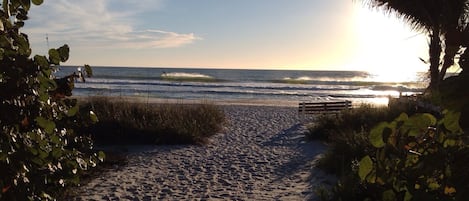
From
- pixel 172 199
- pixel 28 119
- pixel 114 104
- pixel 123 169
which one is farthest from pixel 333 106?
pixel 28 119

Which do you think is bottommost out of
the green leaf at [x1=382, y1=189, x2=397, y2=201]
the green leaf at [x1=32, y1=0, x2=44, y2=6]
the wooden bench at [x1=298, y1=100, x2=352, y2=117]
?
the wooden bench at [x1=298, y1=100, x2=352, y2=117]

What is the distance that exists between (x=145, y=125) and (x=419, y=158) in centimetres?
1117

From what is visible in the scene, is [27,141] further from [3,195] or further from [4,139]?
[3,195]

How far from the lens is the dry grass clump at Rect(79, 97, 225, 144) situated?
11.5 meters

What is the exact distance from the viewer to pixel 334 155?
344 inches

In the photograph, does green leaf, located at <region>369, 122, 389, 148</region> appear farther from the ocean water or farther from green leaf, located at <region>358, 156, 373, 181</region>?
the ocean water

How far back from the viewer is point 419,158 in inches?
39.7

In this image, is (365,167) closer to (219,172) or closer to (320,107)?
(219,172)

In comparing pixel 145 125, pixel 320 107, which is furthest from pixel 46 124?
pixel 320 107

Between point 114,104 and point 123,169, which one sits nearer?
point 123,169

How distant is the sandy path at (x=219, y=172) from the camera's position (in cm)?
734

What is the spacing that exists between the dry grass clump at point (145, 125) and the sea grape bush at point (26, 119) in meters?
8.61

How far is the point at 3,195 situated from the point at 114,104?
11.4 metres

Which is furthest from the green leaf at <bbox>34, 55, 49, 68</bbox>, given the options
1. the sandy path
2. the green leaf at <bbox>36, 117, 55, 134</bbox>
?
the sandy path
